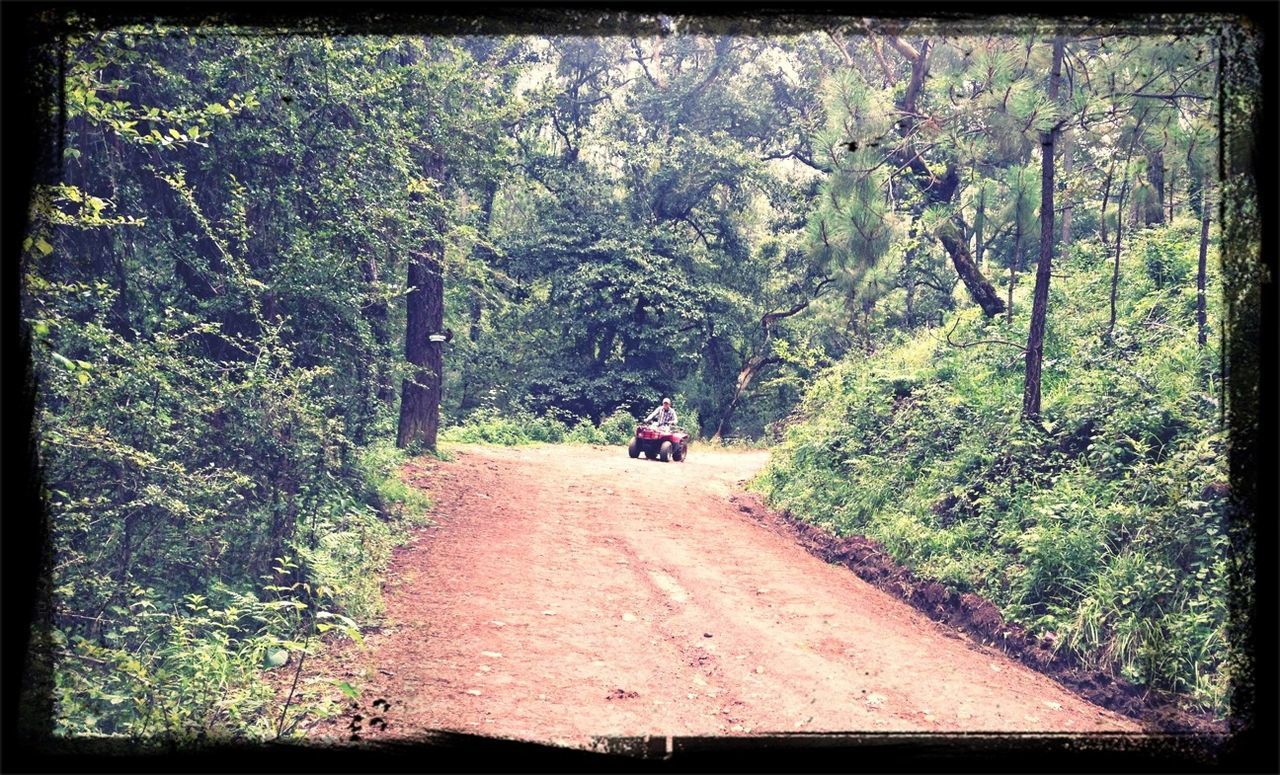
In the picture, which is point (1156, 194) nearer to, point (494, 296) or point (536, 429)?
point (494, 296)

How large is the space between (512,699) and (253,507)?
3.03m

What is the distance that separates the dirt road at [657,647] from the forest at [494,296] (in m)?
0.53

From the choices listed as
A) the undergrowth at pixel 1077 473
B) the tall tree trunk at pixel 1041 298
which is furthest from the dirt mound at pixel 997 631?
the tall tree trunk at pixel 1041 298

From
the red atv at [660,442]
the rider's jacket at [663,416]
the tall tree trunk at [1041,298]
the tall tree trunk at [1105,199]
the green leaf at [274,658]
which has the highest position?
the tall tree trunk at [1105,199]

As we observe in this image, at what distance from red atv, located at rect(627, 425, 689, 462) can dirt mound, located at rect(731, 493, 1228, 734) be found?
21.2 feet

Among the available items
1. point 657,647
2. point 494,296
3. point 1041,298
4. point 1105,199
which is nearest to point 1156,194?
point 1105,199

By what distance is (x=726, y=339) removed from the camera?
53.0 ft

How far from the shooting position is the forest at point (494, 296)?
3.82 metres

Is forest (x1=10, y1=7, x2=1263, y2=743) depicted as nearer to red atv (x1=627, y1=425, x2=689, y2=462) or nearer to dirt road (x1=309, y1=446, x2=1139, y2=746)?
dirt road (x1=309, y1=446, x2=1139, y2=746)

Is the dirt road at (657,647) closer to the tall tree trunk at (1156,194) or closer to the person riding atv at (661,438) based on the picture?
the tall tree trunk at (1156,194)

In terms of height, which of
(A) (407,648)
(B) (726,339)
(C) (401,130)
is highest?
(C) (401,130)

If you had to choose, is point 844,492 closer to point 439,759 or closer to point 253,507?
point 253,507

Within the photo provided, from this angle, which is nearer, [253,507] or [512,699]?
[512,699]

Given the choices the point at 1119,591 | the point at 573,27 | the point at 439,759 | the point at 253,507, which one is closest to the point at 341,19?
the point at 573,27
